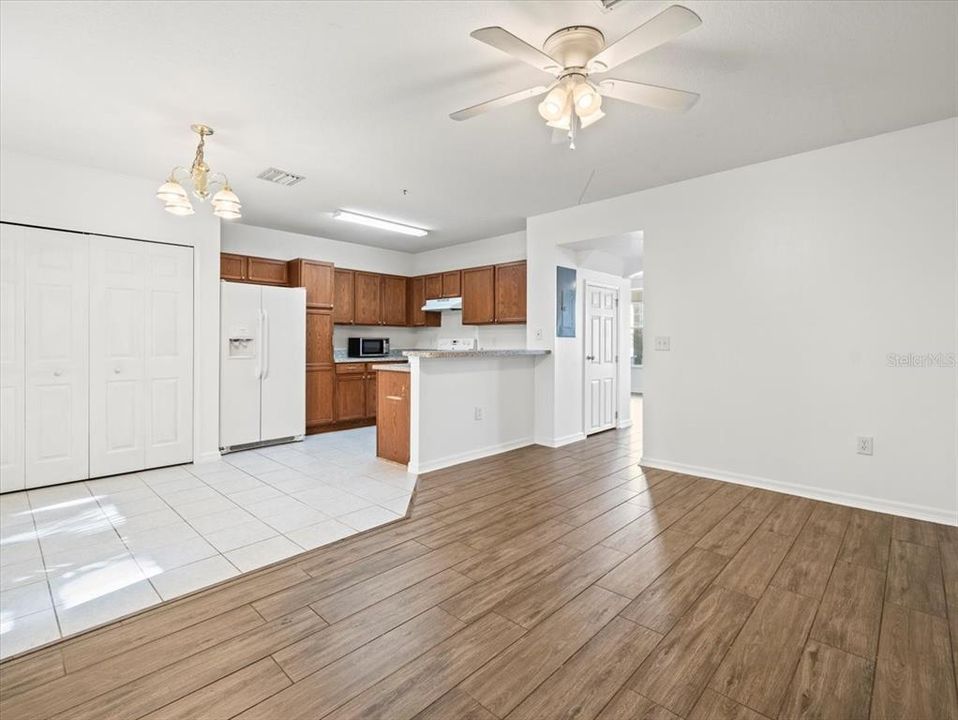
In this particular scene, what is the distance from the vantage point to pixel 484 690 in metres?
1.55

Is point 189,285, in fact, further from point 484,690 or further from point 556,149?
point 484,690

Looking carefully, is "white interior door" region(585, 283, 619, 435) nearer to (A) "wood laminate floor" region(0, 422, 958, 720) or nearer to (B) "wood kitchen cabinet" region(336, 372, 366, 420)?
(A) "wood laminate floor" region(0, 422, 958, 720)

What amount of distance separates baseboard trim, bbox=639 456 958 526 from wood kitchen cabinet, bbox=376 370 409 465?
7.61ft

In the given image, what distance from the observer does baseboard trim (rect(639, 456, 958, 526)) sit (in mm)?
3018

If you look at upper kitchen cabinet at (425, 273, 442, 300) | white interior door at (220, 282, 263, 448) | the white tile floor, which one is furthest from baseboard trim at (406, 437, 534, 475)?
upper kitchen cabinet at (425, 273, 442, 300)

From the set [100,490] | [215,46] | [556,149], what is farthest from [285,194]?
[100,490]

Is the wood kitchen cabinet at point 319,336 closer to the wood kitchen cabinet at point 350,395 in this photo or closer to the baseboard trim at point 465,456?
the wood kitchen cabinet at point 350,395

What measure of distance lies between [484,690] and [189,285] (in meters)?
4.48

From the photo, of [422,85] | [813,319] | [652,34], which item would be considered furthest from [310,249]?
[813,319]

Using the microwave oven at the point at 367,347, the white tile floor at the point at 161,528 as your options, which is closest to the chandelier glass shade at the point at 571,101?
the white tile floor at the point at 161,528

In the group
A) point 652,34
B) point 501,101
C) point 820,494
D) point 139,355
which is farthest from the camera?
point 139,355

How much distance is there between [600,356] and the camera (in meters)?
5.91

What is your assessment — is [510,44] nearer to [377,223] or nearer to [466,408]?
[466,408]

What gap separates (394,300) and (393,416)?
3.10 meters
